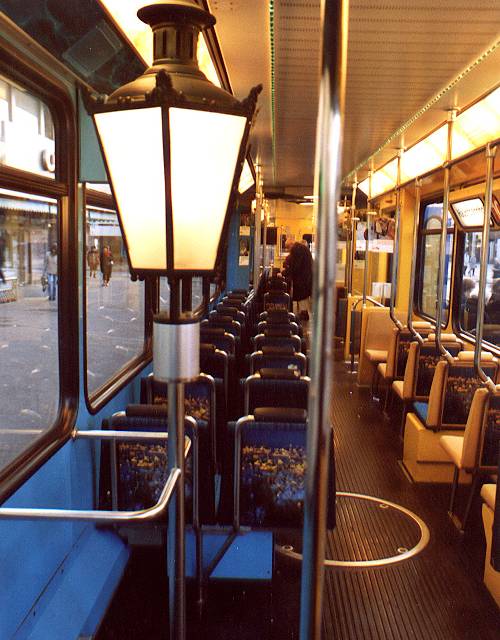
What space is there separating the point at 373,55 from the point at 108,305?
13.1 metres

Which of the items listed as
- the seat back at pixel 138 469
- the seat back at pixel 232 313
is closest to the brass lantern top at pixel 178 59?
the seat back at pixel 138 469

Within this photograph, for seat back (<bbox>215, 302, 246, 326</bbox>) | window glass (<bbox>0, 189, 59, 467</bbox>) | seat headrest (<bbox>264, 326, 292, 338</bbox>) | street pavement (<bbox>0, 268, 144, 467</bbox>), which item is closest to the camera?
window glass (<bbox>0, 189, 59, 467</bbox>)

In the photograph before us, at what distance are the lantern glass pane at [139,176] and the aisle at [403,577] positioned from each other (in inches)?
84.3

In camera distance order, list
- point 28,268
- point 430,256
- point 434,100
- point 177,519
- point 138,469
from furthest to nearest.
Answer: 1. point 430,256
2. point 434,100
3. point 138,469
4. point 28,268
5. point 177,519

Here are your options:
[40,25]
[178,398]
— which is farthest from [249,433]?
[40,25]

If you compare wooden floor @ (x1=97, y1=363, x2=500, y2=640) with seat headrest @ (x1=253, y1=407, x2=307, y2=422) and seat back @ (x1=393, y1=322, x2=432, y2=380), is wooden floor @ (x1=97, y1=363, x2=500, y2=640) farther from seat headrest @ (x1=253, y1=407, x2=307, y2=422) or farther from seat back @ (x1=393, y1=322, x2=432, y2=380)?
seat back @ (x1=393, y1=322, x2=432, y2=380)

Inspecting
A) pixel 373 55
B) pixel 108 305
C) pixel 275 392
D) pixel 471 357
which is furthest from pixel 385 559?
pixel 108 305

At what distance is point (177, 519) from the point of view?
1406 millimetres

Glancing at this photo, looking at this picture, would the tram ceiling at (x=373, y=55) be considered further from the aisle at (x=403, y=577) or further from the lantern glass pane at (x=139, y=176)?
the aisle at (x=403, y=577)

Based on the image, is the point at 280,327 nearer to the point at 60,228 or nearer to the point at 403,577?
the point at 403,577

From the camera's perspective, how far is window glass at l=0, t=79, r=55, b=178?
2.06 meters

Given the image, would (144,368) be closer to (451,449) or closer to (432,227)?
(451,449)

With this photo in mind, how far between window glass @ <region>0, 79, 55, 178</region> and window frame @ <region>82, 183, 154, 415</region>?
0.28m

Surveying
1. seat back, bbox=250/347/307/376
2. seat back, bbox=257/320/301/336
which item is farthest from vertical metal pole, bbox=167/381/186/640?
seat back, bbox=257/320/301/336
